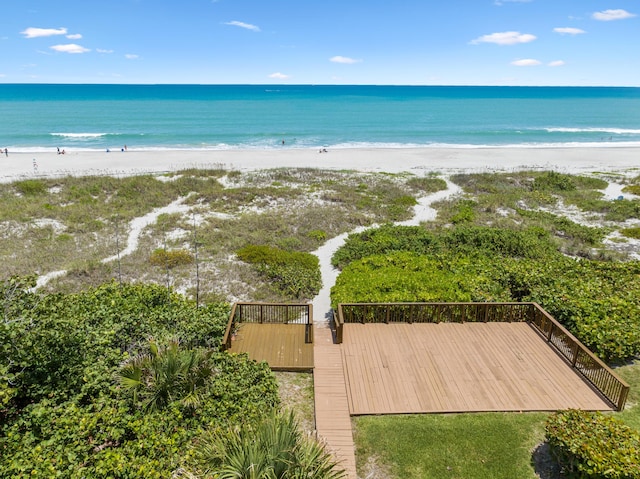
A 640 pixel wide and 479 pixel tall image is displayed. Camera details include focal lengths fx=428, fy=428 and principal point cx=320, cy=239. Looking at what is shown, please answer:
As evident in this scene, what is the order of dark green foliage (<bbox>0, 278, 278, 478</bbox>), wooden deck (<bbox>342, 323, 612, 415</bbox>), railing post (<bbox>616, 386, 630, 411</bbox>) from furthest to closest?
1. wooden deck (<bbox>342, 323, 612, 415</bbox>)
2. railing post (<bbox>616, 386, 630, 411</bbox>)
3. dark green foliage (<bbox>0, 278, 278, 478</bbox>)

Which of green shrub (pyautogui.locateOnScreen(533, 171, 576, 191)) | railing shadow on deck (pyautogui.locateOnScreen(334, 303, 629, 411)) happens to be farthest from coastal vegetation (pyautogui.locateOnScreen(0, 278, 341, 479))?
green shrub (pyautogui.locateOnScreen(533, 171, 576, 191))

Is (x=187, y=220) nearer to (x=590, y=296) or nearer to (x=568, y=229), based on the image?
(x=590, y=296)

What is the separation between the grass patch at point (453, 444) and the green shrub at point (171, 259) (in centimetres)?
1410

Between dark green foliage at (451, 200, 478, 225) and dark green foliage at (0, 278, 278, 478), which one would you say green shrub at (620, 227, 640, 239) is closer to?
Result: dark green foliage at (451, 200, 478, 225)

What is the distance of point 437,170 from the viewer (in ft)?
166

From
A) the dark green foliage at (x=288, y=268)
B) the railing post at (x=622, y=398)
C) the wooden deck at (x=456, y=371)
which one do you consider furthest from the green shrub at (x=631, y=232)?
the railing post at (x=622, y=398)

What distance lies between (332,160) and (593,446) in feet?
171

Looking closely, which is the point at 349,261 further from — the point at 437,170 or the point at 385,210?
the point at 437,170

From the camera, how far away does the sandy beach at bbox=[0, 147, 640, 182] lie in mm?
50219

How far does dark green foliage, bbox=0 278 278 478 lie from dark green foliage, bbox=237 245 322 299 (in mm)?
7581

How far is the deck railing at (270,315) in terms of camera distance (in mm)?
13762

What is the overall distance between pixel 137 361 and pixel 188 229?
18.3 m

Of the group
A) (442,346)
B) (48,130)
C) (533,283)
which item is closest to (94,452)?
(442,346)

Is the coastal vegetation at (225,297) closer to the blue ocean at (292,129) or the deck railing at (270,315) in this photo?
the deck railing at (270,315)
